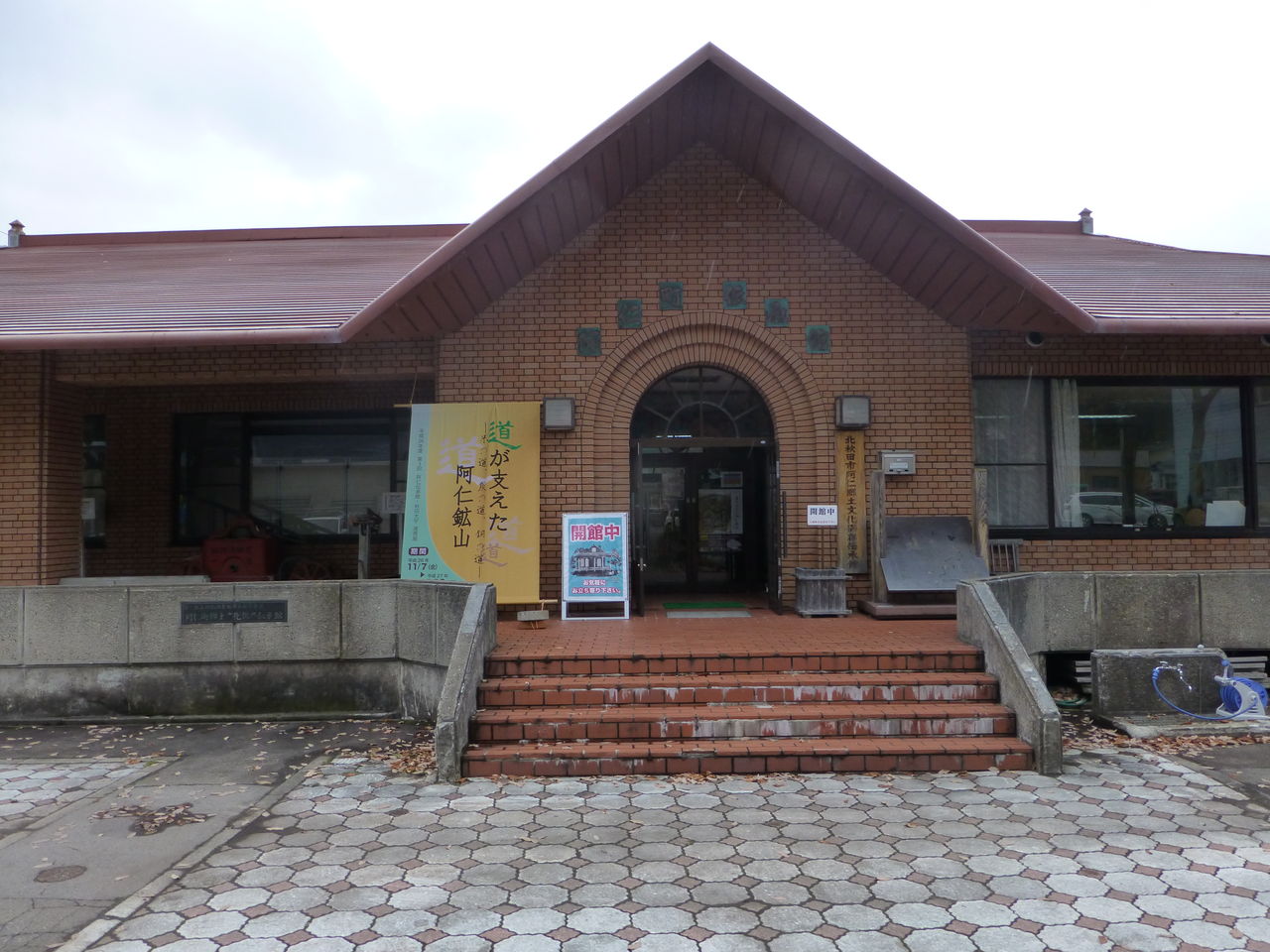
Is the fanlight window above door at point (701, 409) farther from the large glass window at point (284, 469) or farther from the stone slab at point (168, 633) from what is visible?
the stone slab at point (168, 633)

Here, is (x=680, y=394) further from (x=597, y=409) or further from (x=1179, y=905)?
(x=1179, y=905)

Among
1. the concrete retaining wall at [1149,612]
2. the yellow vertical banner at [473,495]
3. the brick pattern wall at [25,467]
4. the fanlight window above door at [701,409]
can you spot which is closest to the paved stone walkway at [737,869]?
the concrete retaining wall at [1149,612]

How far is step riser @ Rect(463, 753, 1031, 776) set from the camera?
6.28 metres

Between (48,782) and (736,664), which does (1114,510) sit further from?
(48,782)

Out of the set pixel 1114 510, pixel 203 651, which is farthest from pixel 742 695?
pixel 1114 510

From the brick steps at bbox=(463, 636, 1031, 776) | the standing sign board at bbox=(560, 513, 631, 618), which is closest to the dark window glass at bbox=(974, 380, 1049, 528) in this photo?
the brick steps at bbox=(463, 636, 1031, 776)

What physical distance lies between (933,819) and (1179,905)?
4.54 ft

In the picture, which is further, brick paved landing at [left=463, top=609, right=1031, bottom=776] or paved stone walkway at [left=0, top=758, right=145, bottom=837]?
brick paved landing at [left=463, top=609, right=1031, bottom=776]

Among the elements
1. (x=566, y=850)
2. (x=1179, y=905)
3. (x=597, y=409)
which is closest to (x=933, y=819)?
(x=1179, y=905)

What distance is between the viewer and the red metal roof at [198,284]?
29.2 ft

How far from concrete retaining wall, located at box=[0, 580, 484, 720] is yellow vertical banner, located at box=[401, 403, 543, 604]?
5.17 ft

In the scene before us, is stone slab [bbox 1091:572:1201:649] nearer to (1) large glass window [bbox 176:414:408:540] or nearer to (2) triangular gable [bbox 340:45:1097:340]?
(2) triangular gable [bbox 340:45:1097:340]

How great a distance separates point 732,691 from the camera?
6957 mm

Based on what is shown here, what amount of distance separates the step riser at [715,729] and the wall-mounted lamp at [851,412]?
3.93m
